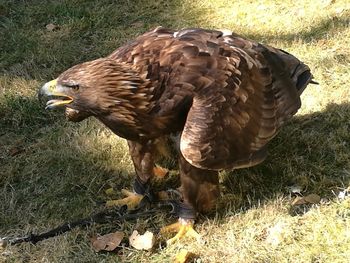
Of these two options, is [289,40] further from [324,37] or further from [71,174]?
[71,174]

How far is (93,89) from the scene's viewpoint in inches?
142

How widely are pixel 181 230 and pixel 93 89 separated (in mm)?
1266

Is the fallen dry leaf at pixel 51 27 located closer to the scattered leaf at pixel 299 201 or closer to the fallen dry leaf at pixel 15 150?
the fallen dry leaf at pixel 15 150

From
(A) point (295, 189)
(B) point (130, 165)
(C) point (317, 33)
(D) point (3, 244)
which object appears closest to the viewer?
(D) point (3, 244)

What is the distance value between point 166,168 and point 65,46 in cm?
248

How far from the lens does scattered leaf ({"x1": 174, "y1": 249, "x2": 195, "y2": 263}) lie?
3938 mm

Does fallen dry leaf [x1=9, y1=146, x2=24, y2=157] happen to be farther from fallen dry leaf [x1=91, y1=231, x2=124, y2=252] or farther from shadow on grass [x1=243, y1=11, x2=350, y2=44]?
shadow on grass [x1=243, y1=11, x2=350, y2=44]

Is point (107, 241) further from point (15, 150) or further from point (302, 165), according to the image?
point (302, 165)

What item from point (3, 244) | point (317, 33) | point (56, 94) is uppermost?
point (56, 94)

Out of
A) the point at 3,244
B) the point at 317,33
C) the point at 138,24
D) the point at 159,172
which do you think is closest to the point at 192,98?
the point at 159,172

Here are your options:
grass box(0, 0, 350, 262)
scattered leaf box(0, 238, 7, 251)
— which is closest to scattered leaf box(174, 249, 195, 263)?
grass box(0, 0, 350, 262)

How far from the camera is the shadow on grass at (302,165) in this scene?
4480 millimetres

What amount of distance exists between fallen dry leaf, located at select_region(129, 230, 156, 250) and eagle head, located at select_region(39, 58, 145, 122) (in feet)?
3.25

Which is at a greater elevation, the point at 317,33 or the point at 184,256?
the point at 317,33
